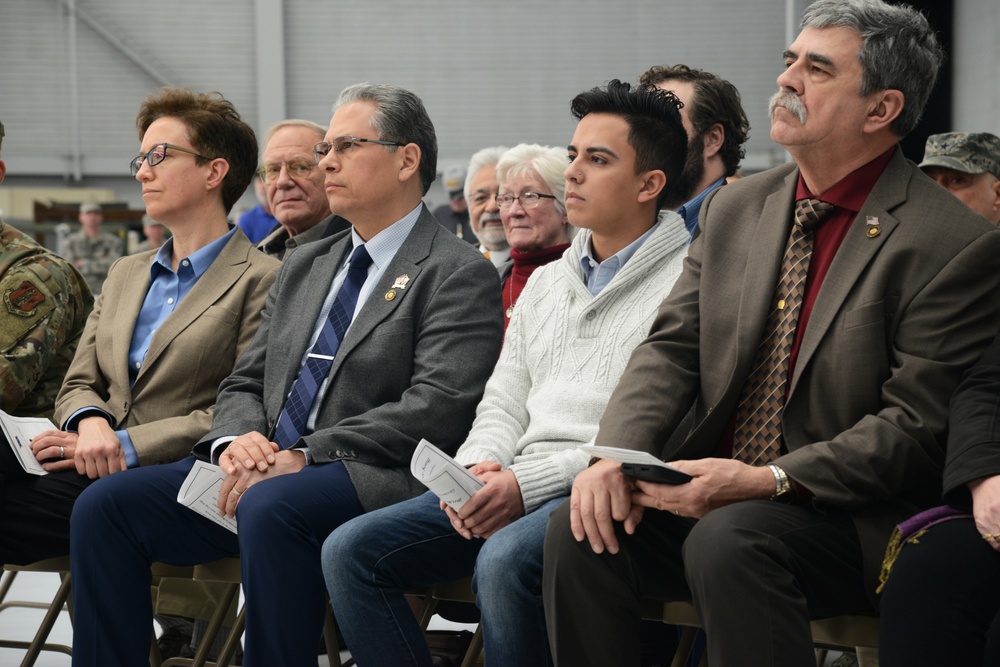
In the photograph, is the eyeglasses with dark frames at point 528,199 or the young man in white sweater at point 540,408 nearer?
the young man in white sweater at point 540,408

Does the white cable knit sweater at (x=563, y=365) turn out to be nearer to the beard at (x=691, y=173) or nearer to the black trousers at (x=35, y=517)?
the beard at (x=691, y=173)

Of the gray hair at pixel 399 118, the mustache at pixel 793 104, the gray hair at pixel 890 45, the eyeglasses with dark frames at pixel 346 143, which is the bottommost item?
the eyeglasses with dark frames at pixel 346 143

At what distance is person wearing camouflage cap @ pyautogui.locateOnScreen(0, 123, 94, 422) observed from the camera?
3.27 m

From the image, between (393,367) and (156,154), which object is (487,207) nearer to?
(156,154)

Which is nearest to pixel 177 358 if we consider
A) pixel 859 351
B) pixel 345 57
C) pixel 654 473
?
pixel 654 473

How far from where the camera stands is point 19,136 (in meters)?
16.1

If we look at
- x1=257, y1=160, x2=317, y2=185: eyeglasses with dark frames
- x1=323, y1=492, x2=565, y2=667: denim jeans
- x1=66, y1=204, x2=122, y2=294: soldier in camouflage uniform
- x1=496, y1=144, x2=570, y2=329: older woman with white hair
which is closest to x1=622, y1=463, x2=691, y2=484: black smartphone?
x1=323, y1=492, x2=565, y2=667: denim jeans

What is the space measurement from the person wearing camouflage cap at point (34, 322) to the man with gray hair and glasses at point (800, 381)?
183 centimetres

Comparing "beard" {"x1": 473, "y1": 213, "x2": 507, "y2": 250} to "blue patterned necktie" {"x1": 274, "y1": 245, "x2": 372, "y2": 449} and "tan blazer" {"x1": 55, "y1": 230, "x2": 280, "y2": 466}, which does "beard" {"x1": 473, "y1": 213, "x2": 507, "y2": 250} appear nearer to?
"tan blazer" {"x1": 55, "y1": 230, "x2": 280, "y2": 466}

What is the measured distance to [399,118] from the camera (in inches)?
123

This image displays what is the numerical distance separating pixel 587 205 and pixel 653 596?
0.96 meters

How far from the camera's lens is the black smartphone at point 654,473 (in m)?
2.05

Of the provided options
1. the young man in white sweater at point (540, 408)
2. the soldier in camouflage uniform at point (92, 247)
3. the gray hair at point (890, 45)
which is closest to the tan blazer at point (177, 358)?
the young man in white sweater at point (540, 408)

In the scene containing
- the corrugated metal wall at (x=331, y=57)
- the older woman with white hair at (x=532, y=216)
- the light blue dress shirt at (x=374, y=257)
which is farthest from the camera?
the corrugated metal wall at (x=331, y=57)
